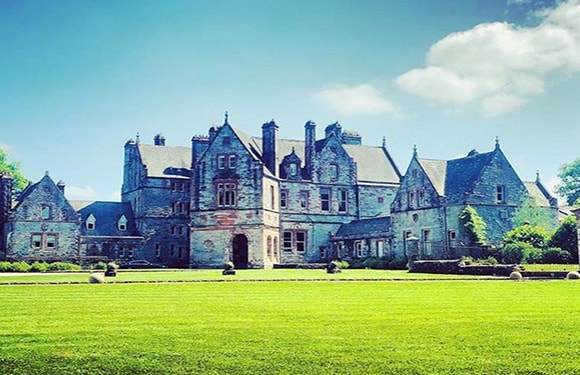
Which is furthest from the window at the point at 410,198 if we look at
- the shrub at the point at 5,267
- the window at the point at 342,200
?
the shrub at the point at 5,267

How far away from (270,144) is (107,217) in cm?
1859

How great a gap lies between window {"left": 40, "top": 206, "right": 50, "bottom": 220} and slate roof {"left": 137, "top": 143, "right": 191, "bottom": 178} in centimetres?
1020

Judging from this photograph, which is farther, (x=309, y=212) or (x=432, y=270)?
(x=309, y=212)

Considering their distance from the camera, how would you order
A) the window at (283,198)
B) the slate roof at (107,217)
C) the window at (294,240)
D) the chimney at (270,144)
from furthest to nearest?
the slate roof at (107,217) → the window at (283,198) → the window at (294,240) → the chimney at (270,144)

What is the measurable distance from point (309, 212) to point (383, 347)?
177ft

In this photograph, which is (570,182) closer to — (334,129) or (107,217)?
(334,129)

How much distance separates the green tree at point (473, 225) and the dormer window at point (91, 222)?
35.0m

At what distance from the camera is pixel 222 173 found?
58.1m

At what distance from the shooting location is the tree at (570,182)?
295 ft

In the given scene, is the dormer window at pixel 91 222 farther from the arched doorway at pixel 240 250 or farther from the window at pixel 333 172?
the window at pixel 333 172

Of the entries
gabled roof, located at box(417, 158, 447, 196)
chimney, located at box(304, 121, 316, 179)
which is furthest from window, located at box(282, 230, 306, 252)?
gabled roof, located at box(417, 158, 447, 196)

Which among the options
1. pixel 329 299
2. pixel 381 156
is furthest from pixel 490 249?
pixel 329 299

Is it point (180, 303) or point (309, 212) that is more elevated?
point (309, 212)

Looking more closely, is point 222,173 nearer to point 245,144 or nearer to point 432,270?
point 245,144
